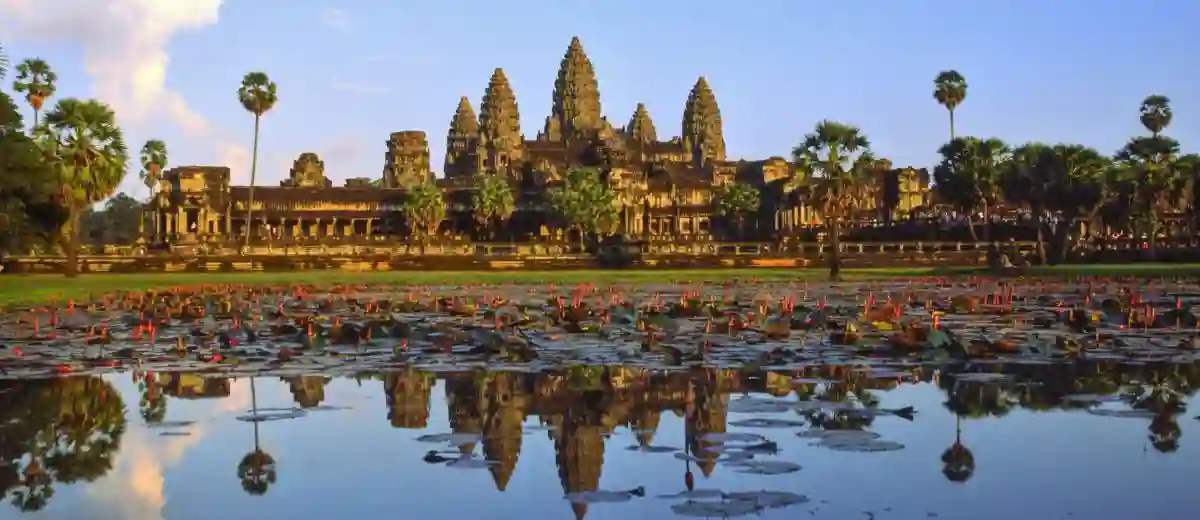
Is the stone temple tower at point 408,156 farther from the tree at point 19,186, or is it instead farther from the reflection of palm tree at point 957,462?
the reflection of palm tree at point 957,462

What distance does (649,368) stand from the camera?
16.7 metres

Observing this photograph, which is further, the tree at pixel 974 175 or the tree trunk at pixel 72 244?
the tree at pixel 974 175

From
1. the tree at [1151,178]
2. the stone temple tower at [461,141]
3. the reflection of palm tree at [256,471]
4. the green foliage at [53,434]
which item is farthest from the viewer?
the stone temple tower at [461,141]

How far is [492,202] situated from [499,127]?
3961 centimetres

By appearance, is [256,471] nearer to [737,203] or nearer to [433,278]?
[433,278]

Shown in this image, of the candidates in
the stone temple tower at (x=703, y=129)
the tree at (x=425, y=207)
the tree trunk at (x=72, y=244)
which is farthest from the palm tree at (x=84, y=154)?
the stone temple tower at (x=703, y=129)

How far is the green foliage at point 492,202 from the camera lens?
447 feet

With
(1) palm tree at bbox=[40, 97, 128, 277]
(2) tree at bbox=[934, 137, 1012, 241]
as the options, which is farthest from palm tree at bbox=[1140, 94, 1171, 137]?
(1) palm tree at bbox=[40, 97, 128, 277]

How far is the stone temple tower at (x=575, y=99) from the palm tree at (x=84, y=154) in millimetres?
118303

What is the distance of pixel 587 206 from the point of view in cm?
12344

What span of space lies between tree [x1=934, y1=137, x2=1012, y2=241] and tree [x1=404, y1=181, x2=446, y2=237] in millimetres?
52024

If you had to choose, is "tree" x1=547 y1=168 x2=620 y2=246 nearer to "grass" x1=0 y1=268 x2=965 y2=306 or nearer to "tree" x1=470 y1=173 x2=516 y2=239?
"tree" x1=470 y1=173 x2=516 y2=239

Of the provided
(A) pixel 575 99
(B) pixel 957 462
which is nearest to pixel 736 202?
(A) pixel 575 99

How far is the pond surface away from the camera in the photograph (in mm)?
9125
